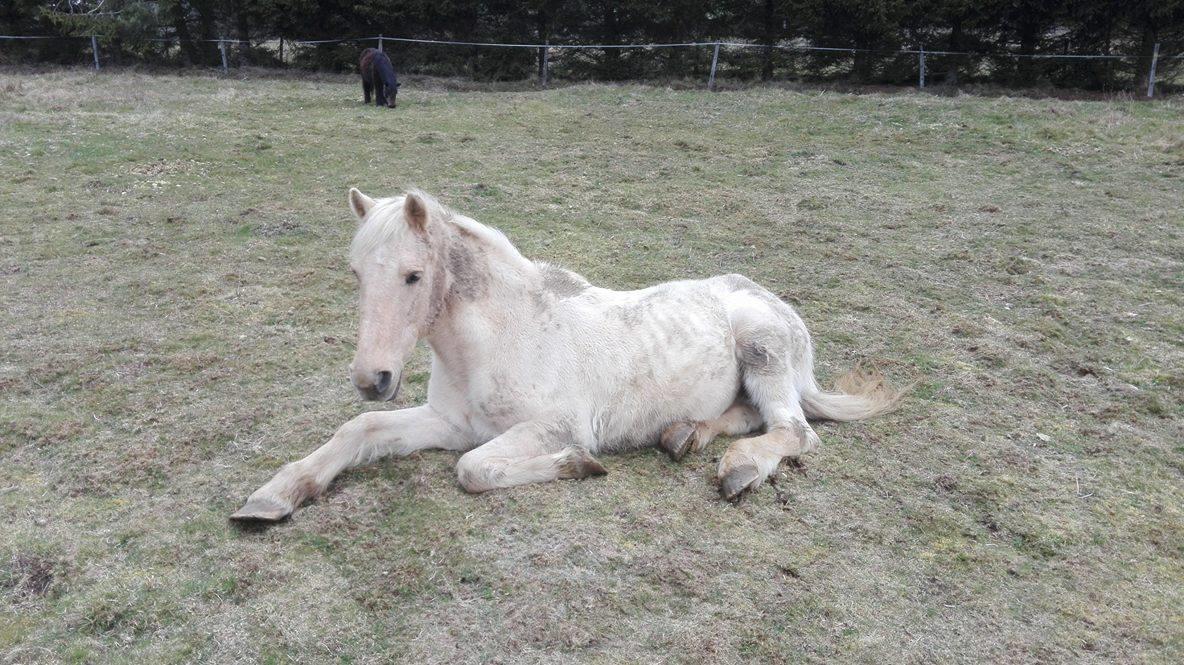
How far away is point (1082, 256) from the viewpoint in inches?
286

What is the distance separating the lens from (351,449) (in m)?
3.67

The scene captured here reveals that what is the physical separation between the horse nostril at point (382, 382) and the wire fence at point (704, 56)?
17059mm

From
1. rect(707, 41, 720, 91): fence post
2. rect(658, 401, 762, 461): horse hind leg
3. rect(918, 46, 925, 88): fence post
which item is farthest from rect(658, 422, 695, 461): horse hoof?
rect(918, 46, 925, 88): fence post

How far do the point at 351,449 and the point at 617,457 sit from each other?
4.24ft

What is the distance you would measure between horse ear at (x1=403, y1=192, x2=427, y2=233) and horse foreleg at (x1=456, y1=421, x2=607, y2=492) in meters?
1.01

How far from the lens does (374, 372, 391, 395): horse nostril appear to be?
304 centimetres

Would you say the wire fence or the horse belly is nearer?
the horse belly

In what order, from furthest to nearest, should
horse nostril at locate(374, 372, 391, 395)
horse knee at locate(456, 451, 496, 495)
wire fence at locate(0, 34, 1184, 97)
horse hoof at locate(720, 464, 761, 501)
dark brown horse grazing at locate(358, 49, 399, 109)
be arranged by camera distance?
wire fence at locate(0, 34, 1184, 97) → dark brown horse grazing at locate(358, 49, 399, 109) → horse hoof at locate(720, 464, 761, 501) → horse knee at locate(456, 451, 496, 495) → horse nostril at locate(374, 372, 391, 395)

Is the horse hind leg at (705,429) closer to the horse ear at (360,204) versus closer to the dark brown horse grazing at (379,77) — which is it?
the horse ear at (360,204)

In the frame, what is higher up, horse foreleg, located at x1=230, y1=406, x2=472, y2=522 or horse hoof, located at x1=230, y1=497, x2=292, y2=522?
horse foreleg, located at x1=230, y1=406, x2=472, y2=522

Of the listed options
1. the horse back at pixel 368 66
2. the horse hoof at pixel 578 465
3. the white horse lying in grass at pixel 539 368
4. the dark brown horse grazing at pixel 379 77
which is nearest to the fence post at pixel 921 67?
the dark brown horse grazing at pixel 379 77

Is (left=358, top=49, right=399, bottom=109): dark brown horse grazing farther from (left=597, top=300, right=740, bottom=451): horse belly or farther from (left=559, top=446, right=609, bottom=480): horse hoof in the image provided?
(left=559, top=446, right=609, bottom=480): horse hoof

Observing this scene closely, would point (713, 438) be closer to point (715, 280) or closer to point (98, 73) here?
point (715, 280)

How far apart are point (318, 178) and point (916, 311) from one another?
7277 mm
